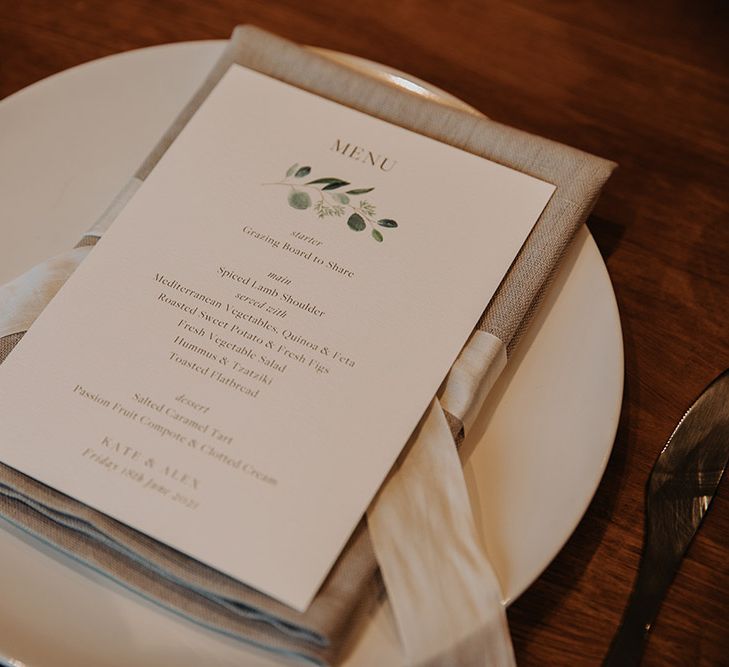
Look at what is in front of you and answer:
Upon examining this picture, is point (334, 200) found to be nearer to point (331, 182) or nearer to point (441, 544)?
point (331, 182)

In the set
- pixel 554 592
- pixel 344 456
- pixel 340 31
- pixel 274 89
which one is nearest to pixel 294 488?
pixel 344 456

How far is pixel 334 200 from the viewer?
57 cm

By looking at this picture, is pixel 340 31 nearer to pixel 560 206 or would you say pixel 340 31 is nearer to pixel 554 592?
pixel 560 206

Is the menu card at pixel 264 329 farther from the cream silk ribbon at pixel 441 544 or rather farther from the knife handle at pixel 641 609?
the knife handle at pixel 641 609

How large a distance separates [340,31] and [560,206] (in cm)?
30

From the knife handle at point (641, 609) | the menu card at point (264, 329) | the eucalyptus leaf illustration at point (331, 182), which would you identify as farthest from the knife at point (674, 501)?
the eucalyptus leaf illustration at point (331, 182)

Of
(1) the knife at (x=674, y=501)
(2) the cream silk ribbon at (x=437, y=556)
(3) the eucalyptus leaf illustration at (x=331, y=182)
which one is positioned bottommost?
(2) the cream silk ribbon at (x=437, y=556)

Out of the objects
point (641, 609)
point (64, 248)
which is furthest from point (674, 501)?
point (64, 248)

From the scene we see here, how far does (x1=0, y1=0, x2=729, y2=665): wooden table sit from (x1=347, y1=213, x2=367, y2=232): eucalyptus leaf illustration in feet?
0.66

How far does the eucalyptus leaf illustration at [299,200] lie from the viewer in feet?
1.85

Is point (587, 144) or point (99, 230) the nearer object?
point (99, 230)

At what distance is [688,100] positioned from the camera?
71 cm

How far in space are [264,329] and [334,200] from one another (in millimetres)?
115

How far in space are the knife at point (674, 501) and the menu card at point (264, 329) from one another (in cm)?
16
